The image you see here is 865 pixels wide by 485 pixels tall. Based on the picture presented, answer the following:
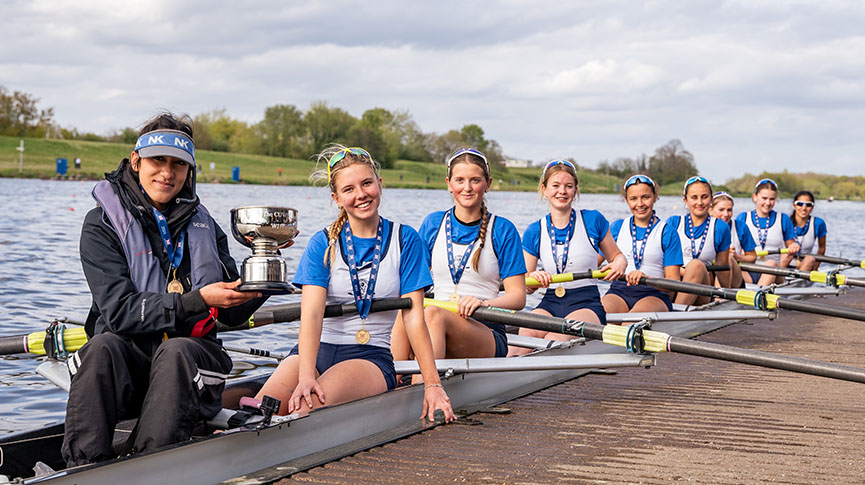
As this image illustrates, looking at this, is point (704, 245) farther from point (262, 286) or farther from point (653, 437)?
point (262, 286)

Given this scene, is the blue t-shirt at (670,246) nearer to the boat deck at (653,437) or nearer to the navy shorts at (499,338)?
the boat deck at (653,437)

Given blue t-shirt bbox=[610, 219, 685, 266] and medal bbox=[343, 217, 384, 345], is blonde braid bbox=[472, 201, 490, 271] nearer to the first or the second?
medal bbox=[343, 217, 384, 345]

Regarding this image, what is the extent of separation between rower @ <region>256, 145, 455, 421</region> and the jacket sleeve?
34.0 inches

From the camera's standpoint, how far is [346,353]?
14.7 ft

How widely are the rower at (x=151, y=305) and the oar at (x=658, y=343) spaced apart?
70.9 inches

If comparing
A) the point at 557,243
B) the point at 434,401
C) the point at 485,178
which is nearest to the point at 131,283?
the point at 434,401

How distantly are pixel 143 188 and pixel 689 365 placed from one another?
5.08 metres

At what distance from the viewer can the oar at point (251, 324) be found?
159 inches

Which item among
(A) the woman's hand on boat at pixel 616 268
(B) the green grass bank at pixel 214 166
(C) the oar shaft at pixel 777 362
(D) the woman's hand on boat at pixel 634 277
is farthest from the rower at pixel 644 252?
(B) the green grass bank at pixel 214 166

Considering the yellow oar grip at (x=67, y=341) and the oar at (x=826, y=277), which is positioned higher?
the yellow oar grip at (x=67, y=341)

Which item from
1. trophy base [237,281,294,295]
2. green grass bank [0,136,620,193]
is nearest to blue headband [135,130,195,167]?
trophy base [237,281,294,295]

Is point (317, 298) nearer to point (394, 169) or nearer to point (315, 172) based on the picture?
point (315, 172)

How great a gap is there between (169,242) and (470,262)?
233 centimetres

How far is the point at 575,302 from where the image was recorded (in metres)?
6.79
